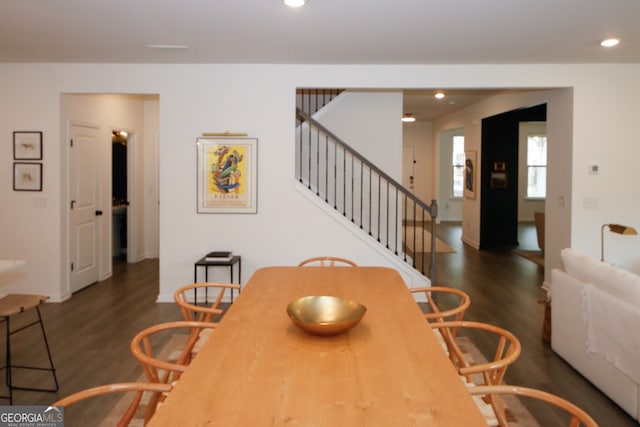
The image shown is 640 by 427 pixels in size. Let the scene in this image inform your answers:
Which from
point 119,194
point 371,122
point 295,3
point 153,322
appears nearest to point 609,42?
point 295,3

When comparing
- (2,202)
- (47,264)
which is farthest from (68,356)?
(2,202)

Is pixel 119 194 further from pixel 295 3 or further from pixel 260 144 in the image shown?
pixel 295 3

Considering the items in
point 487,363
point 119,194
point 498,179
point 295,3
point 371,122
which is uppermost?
point 295,3

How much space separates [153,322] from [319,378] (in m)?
3.46

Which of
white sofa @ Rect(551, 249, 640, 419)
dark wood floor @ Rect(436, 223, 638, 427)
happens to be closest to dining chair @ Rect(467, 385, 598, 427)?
dark wood floor @ Rect(436, 223, 638, 427)

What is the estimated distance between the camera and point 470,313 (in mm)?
4824

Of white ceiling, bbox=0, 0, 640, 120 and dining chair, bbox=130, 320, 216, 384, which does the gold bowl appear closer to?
dining chair, bbox=130, 320, 216, 384

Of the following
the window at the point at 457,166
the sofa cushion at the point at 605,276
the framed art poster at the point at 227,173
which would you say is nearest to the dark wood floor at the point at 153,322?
the sofa cushion at the point at 605,276

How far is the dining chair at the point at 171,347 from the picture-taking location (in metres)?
1.77

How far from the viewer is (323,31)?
12.7ft

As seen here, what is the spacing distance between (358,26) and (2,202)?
439cm

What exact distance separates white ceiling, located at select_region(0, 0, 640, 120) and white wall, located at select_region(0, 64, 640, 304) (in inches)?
7.4

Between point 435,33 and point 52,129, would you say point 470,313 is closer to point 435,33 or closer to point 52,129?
point 435,33

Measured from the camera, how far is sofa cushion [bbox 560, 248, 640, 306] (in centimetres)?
276
